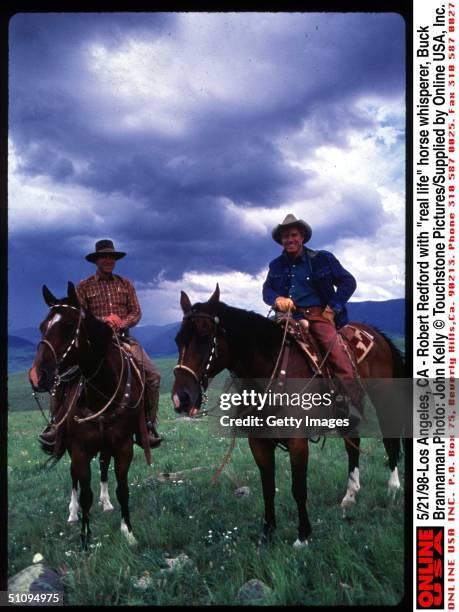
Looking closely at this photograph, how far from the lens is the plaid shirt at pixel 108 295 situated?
21.3ft

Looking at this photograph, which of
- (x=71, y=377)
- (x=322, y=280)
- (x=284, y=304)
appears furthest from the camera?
(x=322, y=280)

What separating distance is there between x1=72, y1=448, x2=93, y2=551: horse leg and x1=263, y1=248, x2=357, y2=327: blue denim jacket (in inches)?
139

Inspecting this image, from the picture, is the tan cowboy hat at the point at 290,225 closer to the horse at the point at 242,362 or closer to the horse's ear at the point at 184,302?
the horse at the point at 242,362

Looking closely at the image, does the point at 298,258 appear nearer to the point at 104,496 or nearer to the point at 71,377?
the point at 71,377

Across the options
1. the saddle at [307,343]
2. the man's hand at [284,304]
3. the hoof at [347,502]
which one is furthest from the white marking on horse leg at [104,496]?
the man's hand at [284,304]

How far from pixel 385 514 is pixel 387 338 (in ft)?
10.9

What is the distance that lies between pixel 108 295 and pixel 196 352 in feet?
8.48

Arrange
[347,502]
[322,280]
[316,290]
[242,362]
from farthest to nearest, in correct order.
A: [347,502]
[316,290]
[322,280]
[242,362]

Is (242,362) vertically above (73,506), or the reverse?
(242,362)

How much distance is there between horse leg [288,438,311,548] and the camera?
5098 mm

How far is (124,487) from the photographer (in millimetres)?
5629

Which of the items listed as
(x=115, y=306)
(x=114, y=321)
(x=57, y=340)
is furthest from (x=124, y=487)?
(x=115, y=306)

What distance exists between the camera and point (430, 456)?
444 centimetres

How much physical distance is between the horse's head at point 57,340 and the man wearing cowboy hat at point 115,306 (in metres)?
1.14
